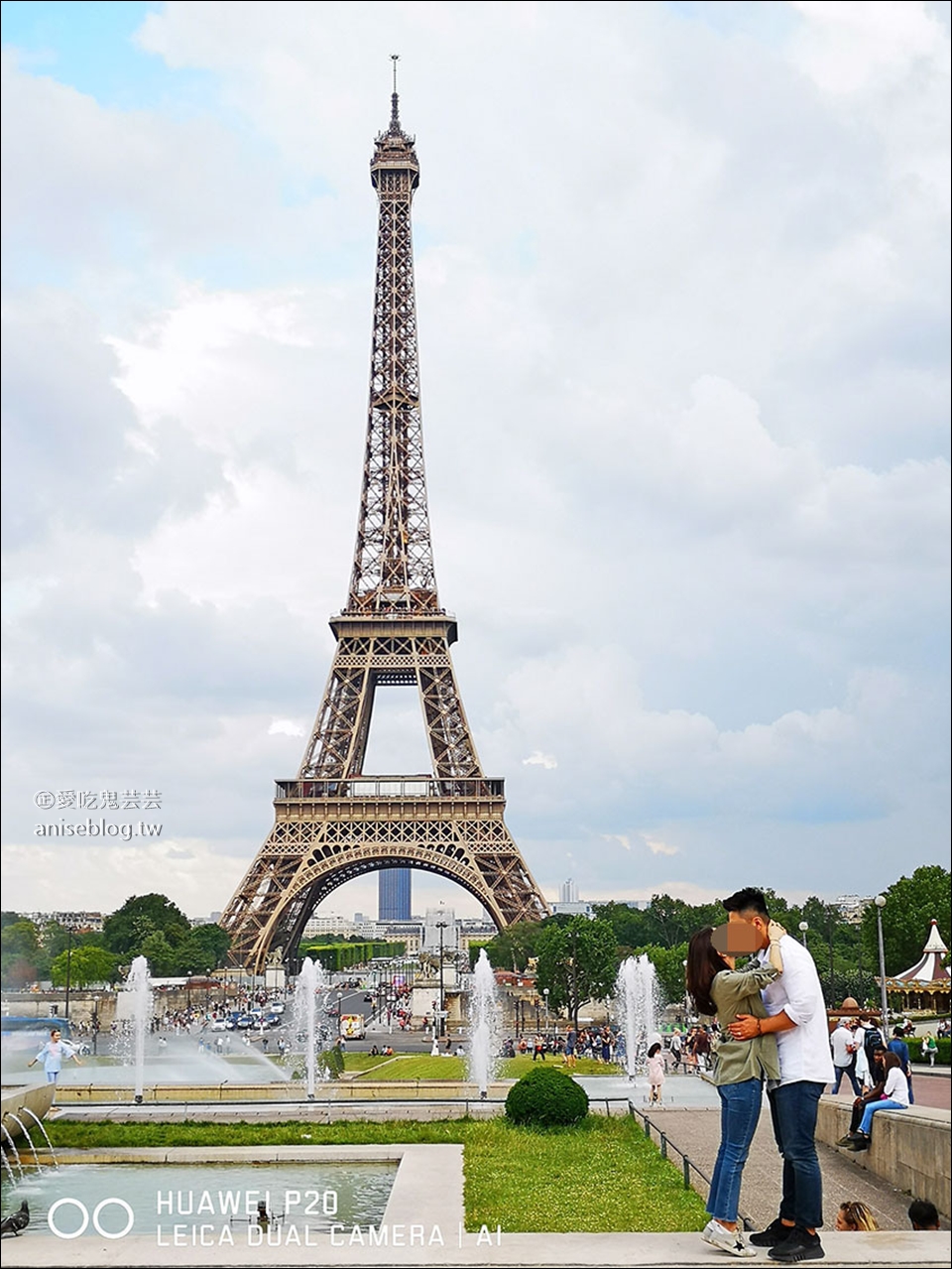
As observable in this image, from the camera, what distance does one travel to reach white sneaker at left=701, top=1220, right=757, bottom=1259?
6.23 metres

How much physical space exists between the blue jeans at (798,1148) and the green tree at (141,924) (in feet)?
229

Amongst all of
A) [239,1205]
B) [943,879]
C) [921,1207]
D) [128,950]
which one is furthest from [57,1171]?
[128,950]

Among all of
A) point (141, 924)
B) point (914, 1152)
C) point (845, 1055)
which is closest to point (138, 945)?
point (141, 924)

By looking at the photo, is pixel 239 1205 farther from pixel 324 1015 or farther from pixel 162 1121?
pixel 324 1015

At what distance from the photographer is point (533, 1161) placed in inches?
546

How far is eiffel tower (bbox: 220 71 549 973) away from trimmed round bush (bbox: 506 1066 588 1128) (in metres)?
39.2

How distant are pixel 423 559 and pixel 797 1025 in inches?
2331

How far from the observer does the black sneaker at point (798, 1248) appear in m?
6.12

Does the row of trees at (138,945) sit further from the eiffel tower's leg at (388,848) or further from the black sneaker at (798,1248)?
the black sneaker at (798,1248)

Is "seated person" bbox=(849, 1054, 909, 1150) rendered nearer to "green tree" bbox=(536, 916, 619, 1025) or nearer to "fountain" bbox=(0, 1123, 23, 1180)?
"fountain" bbox=(0, 1123, 23, 1180)

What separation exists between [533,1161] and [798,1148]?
8.07 meters

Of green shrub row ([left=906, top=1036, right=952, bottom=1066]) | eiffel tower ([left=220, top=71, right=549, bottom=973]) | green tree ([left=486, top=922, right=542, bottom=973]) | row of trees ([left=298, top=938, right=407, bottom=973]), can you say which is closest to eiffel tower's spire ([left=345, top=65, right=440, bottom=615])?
eiffel tower ([left=220, top=71, right=549, bottom=973])

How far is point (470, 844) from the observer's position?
5784 centimetres

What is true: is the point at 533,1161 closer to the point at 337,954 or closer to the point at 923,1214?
the point at 923,1214
